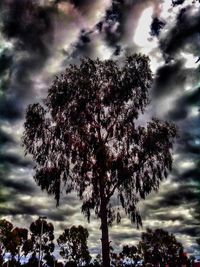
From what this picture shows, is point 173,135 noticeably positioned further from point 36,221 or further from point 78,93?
point 36,221

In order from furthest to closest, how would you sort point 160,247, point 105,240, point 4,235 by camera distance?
point 160,247 < point 4,235 < point 105,240

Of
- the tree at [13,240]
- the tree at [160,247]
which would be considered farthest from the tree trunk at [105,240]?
the tree at [160,247]

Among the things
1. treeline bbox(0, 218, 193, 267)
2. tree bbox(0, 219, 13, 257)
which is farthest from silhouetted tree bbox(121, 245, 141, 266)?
tree bbox(0, 219, 13, 257)

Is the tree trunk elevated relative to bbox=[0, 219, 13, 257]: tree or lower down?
lower down

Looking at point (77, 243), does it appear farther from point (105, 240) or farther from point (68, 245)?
Result: point (105, 240)

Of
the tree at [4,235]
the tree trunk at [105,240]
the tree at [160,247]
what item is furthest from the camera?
the tree at [160,247]

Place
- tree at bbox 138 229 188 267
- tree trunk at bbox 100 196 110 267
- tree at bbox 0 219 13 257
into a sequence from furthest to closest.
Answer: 1. tree at bbox 138 229 188 267
2. tree at bbox 0 219 13 257
3. tree trunk at bbox 100 196 110 267

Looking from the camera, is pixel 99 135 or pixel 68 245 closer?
pixel 99 135

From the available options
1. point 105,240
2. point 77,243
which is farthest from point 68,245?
point 105,240

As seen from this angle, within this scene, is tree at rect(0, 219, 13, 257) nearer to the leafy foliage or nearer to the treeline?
the treeline

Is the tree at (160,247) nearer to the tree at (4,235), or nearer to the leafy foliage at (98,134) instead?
the tree at (4,235)

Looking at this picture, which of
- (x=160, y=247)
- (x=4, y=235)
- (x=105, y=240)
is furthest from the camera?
(x=160, y=247)

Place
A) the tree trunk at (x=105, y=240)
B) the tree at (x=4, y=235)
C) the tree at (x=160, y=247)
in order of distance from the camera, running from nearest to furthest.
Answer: the tree trunk at (x=105, y=240) < the tree at (x=4, y=235) < the tree at (x=160, y=247)

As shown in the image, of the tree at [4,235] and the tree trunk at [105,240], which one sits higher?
the tree at [4,235]
